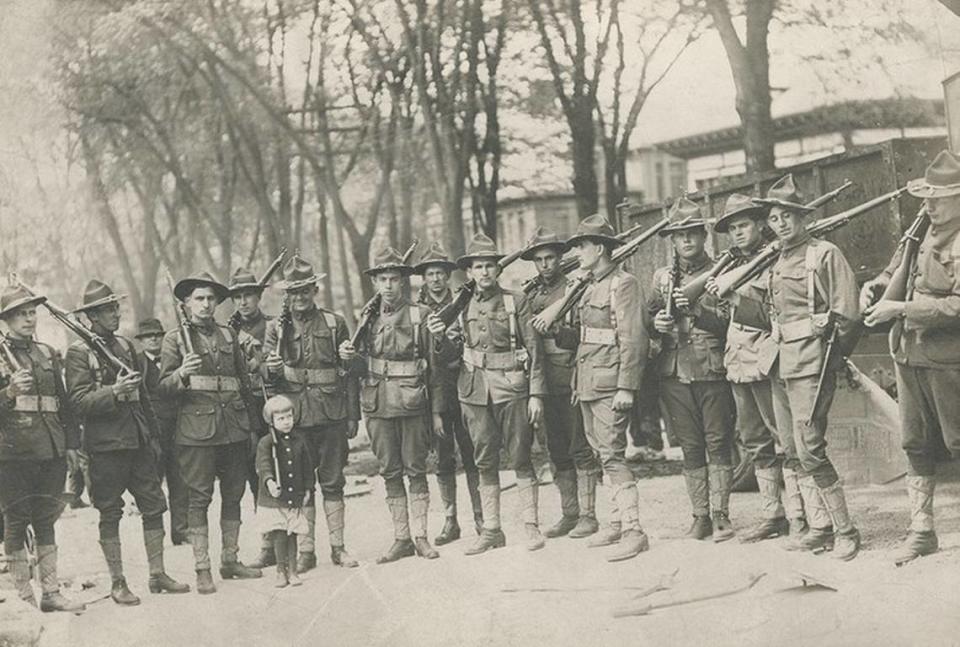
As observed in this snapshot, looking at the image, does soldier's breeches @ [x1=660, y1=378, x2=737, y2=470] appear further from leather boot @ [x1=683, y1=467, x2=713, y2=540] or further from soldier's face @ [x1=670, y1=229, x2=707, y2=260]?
soldier's face @ [x1=670, y1=229, x2=707, y2=260]

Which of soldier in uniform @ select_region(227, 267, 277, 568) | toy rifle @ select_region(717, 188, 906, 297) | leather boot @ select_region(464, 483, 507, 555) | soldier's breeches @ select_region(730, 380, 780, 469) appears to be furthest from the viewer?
soldier in uniform @ select_region(227, 267, 277, 568)

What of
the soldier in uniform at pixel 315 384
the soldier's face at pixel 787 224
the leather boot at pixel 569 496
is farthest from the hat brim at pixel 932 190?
the soldier in uniform at pixel 315 384

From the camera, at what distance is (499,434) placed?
232 inches

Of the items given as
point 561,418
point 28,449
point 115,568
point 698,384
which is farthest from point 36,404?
point 698,384

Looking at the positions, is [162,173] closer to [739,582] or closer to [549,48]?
[549,48]

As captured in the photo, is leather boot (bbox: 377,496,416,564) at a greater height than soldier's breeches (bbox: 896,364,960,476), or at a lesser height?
lesser

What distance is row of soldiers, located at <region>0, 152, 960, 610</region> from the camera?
189 inches

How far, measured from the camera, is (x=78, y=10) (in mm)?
7371

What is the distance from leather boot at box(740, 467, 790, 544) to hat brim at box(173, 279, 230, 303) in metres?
3.53

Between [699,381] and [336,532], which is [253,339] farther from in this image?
[699,381]

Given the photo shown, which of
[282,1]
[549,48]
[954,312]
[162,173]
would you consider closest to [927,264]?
[954,312]

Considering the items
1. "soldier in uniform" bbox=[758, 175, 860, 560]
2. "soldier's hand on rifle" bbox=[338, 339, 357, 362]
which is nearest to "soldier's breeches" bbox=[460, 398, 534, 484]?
"soldier's hand on rifle" bbox=[338, 339, 357, 362]

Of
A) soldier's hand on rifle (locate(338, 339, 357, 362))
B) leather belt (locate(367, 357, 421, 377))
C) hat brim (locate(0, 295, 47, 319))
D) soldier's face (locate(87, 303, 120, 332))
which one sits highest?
hat brim (locate(0, 295, 47, 319))

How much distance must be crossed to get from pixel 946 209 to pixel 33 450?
16.7 ft
